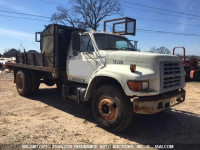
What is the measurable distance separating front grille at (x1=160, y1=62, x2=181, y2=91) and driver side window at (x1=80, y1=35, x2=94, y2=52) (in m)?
1.95

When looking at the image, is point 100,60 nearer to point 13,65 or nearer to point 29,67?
point 29,67

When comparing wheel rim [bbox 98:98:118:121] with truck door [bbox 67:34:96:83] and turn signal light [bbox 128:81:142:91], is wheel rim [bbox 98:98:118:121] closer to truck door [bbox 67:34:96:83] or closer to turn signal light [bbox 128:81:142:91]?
turn signal light [bbox 128:81:142:91]

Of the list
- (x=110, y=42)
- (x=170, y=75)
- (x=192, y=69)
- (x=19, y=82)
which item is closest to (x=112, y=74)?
(x=170, y=75)

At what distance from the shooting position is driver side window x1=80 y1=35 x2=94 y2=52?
17.3ft

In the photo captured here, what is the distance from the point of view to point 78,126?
15.7ft

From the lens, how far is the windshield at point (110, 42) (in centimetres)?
525

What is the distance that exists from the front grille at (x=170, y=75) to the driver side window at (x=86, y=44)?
1.95m

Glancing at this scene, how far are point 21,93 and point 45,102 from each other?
4.63 ft

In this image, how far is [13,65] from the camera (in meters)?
8.49

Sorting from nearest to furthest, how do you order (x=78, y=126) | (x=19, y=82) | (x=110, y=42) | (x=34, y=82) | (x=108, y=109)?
(x=108, y=109) < (x=78, y=126) < (x=110, y=42) < (x=34, y=82) < (x=19, y=82)

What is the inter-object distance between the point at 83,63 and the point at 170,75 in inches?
89.9

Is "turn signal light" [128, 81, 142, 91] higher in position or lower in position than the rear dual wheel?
higher

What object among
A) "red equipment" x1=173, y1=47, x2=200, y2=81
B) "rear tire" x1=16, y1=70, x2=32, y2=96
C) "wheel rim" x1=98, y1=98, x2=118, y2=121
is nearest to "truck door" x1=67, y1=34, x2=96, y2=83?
"wheel rim" x1=98, y1=98, x2=118, y2=121

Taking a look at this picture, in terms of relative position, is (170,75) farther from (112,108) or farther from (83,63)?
(83,63)
